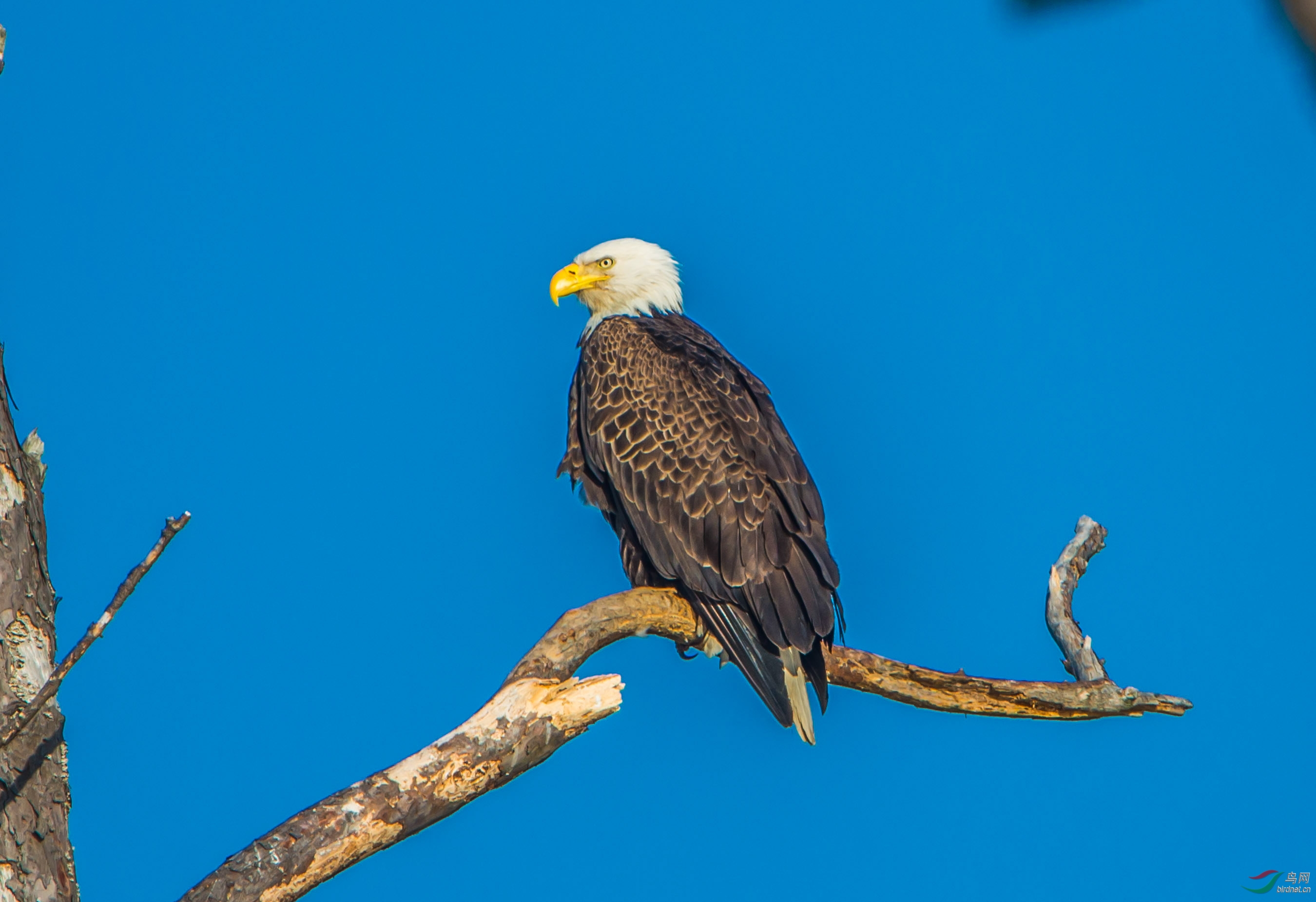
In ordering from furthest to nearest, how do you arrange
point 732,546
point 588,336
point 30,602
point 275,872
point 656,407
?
point 588,336 → point 656,407 → point 732,546 → point 30,602 → point 275,872

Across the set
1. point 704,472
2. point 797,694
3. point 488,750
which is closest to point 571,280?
point 704,472

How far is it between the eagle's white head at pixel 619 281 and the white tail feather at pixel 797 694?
278cm

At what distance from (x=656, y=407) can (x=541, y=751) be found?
302cm

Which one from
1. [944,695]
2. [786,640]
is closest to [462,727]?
[786,640]

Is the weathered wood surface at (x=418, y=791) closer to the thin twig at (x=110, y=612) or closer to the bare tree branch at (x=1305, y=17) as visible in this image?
the thin twig at (x=110, y=612)

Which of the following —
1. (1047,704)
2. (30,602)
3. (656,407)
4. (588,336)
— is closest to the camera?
(30,602)

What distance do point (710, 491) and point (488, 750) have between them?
9.16 feet

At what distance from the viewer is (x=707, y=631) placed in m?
6.29

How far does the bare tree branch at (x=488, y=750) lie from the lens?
3.50 meters

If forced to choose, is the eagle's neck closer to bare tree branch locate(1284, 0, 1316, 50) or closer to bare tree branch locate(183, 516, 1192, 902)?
bare tree branch locate(183, 516, 1192, 902)

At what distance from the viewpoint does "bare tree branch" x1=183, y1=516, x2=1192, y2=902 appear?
11.5ft

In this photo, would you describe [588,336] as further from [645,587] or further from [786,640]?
[786,640]

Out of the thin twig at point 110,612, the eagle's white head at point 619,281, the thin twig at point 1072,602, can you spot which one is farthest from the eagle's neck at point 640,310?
the thin twig at point 110,612

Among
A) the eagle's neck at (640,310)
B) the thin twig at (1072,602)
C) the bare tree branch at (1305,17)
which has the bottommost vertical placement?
the bare tree branch at (1305,17)
